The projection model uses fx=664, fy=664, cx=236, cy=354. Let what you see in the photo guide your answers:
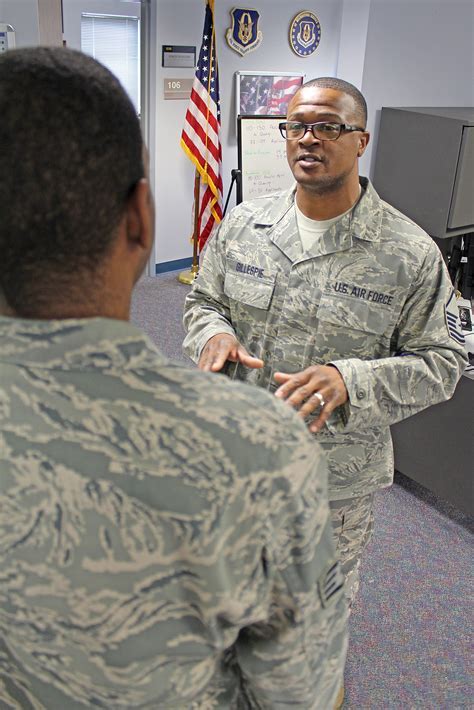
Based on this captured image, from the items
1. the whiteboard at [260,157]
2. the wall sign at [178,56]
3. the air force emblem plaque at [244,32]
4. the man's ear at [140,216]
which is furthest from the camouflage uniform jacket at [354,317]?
the air force emblem plaque at [244,32]

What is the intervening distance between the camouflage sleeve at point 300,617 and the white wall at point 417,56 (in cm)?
237

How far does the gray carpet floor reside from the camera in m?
1.93

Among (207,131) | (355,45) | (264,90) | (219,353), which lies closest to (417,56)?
(355,45)

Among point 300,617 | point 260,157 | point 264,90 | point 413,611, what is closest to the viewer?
point 300,617

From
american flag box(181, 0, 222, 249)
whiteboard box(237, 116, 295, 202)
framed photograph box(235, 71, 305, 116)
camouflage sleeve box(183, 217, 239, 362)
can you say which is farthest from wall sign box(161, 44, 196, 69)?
camouflage sleeve box(183, 217, 239, 362)

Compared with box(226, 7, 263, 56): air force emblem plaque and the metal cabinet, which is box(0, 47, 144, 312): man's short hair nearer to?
the metal cabinet

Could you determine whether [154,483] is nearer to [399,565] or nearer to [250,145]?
[399,565]

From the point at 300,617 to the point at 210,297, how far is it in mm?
1085

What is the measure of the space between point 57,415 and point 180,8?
509 cm

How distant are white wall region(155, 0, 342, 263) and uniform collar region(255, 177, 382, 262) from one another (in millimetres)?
3752

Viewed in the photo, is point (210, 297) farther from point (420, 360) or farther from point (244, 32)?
point (244, 32)

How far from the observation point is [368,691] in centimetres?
192

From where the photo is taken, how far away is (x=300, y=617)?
0.64 meters

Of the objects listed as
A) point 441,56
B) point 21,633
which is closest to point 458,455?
point 441,56
